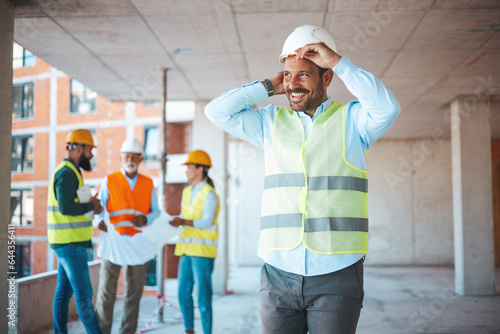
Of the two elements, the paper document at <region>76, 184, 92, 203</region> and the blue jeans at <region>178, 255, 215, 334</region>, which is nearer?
the paper document at <region>76, 184, 92, 203</region>

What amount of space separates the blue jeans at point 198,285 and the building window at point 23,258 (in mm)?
25494

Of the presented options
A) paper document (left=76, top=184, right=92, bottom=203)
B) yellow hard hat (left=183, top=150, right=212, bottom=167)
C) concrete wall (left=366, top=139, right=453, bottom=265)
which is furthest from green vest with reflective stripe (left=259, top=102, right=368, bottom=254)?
concrete wall (left=366, top=139, right=453, bottom=265)

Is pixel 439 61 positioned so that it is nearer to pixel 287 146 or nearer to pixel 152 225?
pixel 152 225

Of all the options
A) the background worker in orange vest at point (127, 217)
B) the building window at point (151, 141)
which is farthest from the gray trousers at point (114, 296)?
the building window at point (151, 141)

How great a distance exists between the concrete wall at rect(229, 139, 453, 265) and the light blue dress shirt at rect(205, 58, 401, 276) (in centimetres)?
1100

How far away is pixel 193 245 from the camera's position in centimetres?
477

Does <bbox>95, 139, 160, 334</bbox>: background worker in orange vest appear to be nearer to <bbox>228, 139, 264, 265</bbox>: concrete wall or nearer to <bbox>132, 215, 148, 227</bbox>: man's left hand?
<bbox>132, 215, 148, 227</bbox>: man's left hand

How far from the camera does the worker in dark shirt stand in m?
4.05

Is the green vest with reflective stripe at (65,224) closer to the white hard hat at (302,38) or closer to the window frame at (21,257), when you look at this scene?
the white hard hat at (302,38)

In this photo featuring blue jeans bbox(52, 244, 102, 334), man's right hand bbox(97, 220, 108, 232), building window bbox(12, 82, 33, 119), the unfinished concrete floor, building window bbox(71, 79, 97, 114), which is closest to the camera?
blue jeans bbox(52, 244, 102, 334)

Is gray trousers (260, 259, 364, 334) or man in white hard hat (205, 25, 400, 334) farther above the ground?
man in white hard hat (205, 25, 400, 334)

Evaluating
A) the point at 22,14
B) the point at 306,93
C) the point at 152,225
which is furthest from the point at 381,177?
the point at 306,93

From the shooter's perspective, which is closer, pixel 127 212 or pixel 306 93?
pixel 306 93

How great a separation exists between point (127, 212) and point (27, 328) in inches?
70.8
